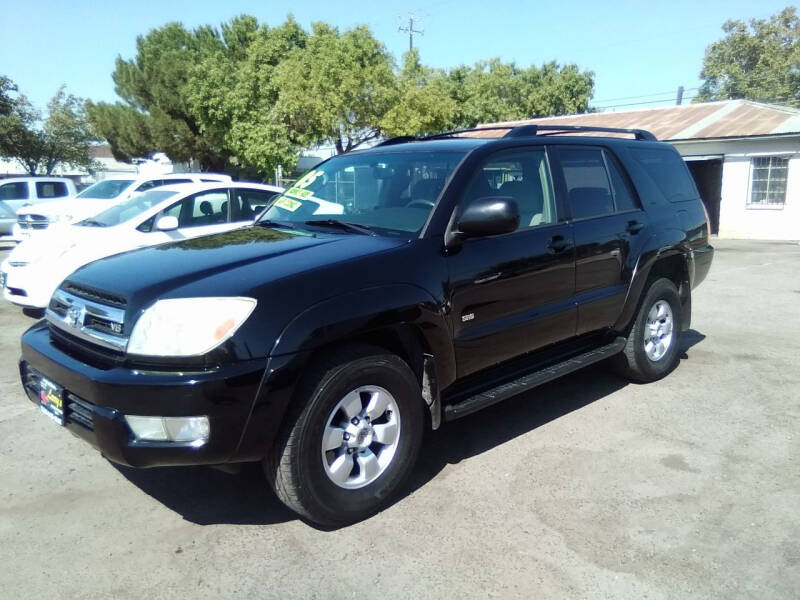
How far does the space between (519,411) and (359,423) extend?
6.44 feet

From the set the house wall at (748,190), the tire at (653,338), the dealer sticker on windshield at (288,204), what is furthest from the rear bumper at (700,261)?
the house wall at (748,190)

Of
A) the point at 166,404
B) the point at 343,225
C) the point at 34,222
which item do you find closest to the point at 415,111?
the point at 34,222

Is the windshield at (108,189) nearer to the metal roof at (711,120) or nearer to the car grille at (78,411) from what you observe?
the metal roof at (711,120)

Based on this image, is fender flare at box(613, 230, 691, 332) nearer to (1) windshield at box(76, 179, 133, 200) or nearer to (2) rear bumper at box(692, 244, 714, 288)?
(2) rear bumper at box(692, 244, 714, 288)

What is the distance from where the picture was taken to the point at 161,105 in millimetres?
34688

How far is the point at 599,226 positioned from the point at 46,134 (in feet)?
108

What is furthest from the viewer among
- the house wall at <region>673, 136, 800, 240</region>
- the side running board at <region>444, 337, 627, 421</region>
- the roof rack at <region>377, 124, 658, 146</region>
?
the house wall at <region>673, 136, 800, 240</region>

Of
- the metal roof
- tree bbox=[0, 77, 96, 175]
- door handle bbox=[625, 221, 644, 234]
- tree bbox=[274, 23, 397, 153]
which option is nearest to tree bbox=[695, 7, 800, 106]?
the metal roof

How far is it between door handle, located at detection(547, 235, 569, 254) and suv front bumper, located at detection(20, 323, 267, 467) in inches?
84.9

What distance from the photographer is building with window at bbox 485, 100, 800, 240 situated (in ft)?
58.7

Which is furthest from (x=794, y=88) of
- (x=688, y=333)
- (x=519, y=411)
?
(x=519, y=411)

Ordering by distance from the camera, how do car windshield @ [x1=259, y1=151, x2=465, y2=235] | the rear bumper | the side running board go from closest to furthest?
the side running board, car windshield @ [x1=259, y1=151, x2=465, y2=235], the rear bumper

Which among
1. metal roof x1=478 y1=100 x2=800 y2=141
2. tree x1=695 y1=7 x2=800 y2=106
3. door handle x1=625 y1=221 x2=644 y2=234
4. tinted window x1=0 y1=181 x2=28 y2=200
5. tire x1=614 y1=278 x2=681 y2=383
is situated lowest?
tire x1=614 y1=278 x2=681 y2=383

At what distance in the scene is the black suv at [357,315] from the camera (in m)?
2.85
